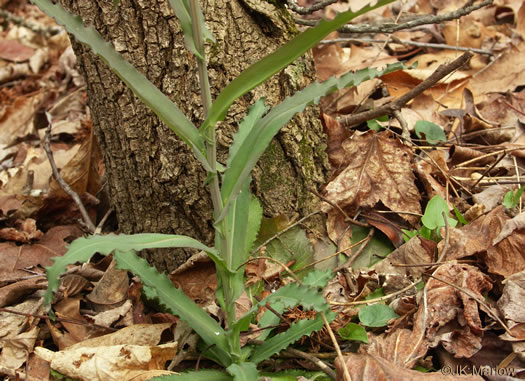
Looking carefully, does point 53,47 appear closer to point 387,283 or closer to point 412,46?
point 412,46

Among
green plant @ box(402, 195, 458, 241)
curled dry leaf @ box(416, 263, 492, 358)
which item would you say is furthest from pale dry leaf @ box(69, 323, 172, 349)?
green plant @ box(402, 195, 458, 241)

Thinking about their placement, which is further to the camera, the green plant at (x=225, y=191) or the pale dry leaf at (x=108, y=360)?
the pale dry leaf at (x=108, y=360)

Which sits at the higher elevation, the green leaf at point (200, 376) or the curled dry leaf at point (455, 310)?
the green leaf at point (200, 376)

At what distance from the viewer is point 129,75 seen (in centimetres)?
116

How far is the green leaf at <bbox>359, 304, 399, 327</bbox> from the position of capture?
4.93 feet

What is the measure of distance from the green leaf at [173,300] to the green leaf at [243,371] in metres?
0.09

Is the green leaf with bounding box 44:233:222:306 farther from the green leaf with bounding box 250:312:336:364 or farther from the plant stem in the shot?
the green leaf with bounding box 250:312:336:364

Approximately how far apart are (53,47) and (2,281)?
2844 mm

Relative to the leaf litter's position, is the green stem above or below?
above

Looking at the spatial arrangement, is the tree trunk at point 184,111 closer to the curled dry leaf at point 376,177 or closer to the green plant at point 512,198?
the curled dry leaf at point 376,177

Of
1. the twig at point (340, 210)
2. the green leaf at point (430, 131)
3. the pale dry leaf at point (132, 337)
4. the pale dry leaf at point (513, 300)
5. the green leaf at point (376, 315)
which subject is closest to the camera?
the pale dry leaf at point (513, 300)

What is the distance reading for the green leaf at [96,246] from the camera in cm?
101

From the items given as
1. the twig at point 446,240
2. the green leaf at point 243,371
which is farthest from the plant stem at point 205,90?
the twig at point 446,240

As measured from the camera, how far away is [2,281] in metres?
1.90
